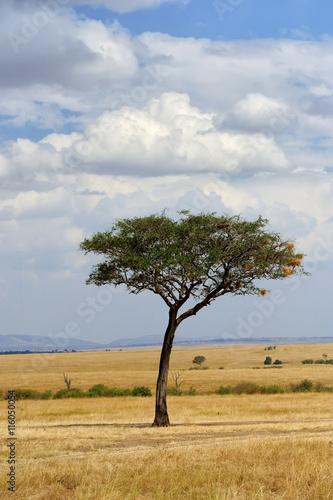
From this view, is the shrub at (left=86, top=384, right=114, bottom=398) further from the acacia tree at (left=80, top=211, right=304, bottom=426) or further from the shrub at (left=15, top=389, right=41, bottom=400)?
the acacia tree at (left=80, top=211, right=304, bottom=426)

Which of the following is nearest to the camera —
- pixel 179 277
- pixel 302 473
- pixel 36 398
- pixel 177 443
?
pixel 302 473

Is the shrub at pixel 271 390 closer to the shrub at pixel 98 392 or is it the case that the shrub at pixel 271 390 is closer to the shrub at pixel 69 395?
the shrub at pixel 98 392

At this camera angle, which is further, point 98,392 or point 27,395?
point 98,392

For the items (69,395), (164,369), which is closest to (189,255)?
(164,369)

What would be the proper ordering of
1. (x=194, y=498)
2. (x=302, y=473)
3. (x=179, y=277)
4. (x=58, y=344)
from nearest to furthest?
(x=194, y=498) < (x=302, y=473) < (x=179, y=277) < (x=58, y=344)

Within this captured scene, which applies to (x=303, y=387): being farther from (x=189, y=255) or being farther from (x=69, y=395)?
(x=189, y=255)

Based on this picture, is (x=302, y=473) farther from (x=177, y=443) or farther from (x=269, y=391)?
(x=269, y=391)

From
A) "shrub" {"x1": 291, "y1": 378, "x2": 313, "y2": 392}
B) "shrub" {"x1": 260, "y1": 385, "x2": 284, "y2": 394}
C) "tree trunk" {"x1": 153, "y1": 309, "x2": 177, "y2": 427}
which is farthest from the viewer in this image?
"shrub" {"x1": 291, "y1": 378, "x2": 313, "y2": 392}

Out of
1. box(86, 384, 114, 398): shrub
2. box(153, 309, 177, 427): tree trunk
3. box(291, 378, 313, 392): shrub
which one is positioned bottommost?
box(291, 378, 313, 392): shrub

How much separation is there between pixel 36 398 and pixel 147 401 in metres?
15.6

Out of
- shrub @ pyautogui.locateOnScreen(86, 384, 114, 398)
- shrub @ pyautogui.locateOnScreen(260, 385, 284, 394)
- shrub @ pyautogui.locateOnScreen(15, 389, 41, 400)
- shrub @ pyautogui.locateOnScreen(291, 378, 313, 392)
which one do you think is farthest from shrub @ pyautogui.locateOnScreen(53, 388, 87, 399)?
shrub @ pyautogui.locateOnScreen(291, 378, 313, 392)

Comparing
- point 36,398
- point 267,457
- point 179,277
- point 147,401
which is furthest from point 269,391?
point 267,457

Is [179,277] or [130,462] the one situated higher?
[179,277]

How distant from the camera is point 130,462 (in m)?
14.2
